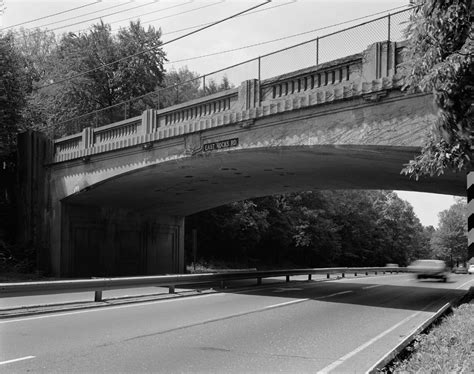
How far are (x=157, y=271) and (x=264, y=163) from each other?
12.3 metres

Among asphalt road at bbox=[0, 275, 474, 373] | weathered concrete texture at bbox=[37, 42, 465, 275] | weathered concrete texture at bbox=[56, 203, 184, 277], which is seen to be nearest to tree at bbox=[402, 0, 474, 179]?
asphalt road at bbox=[0, 275, 474, 373]

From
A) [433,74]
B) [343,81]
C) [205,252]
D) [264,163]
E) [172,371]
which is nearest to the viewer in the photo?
[433,74]

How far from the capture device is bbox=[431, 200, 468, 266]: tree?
8906 centimetres

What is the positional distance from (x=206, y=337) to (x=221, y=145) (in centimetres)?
891

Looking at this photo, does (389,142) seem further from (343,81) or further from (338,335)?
(338,335)

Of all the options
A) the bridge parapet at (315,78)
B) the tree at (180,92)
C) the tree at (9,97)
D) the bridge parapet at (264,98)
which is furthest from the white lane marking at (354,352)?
the tree at (9,97)

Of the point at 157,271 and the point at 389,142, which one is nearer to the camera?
the point at 389,142

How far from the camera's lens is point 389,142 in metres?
12.3

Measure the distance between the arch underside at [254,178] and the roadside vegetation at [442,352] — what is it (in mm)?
5176

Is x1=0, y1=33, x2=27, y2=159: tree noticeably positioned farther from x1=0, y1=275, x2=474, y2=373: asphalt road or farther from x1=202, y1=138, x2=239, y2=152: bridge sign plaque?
x1=0, y1=275, x2=474, y2=373: asphalt road

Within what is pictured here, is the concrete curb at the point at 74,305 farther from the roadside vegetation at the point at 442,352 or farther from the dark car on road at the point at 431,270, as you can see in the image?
the dark car on road at the point at 431,270

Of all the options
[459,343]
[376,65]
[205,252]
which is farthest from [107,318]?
[205,252]

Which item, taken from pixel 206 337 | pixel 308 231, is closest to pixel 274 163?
pixel 206 337

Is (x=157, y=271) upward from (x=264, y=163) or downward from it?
downward
